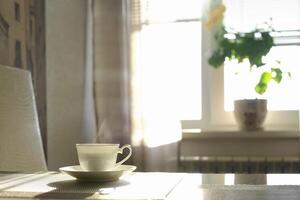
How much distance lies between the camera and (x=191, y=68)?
7.95ft

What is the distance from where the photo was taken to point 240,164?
7.45 ft

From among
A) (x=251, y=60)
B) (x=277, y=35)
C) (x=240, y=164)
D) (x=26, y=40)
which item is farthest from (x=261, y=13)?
(x=26, y=40)

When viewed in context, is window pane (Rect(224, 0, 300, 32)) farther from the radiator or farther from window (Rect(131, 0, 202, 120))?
the radiator

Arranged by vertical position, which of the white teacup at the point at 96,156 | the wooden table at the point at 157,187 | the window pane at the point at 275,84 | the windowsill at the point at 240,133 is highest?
the window pane at the point at 275,84

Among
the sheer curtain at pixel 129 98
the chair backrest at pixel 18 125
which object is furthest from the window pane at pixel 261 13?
the chair backrest at pixel 18 125

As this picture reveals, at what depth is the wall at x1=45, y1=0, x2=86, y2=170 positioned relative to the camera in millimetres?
2047

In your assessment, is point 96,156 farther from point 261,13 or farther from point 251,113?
point 261,13

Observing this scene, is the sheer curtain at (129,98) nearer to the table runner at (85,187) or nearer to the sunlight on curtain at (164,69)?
the sunlight on curtain at (164,69)

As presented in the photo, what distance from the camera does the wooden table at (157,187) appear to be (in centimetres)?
83

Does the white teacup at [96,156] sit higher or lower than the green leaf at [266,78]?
lower

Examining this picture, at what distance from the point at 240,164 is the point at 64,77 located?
0.96m

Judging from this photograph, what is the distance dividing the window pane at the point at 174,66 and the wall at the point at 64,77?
14.2 inches

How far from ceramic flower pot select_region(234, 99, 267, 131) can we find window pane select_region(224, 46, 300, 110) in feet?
0.43

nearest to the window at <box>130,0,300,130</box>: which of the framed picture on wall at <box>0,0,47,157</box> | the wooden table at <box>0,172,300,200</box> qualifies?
the framed picture on wall at <box>0,0,47,157</box>
